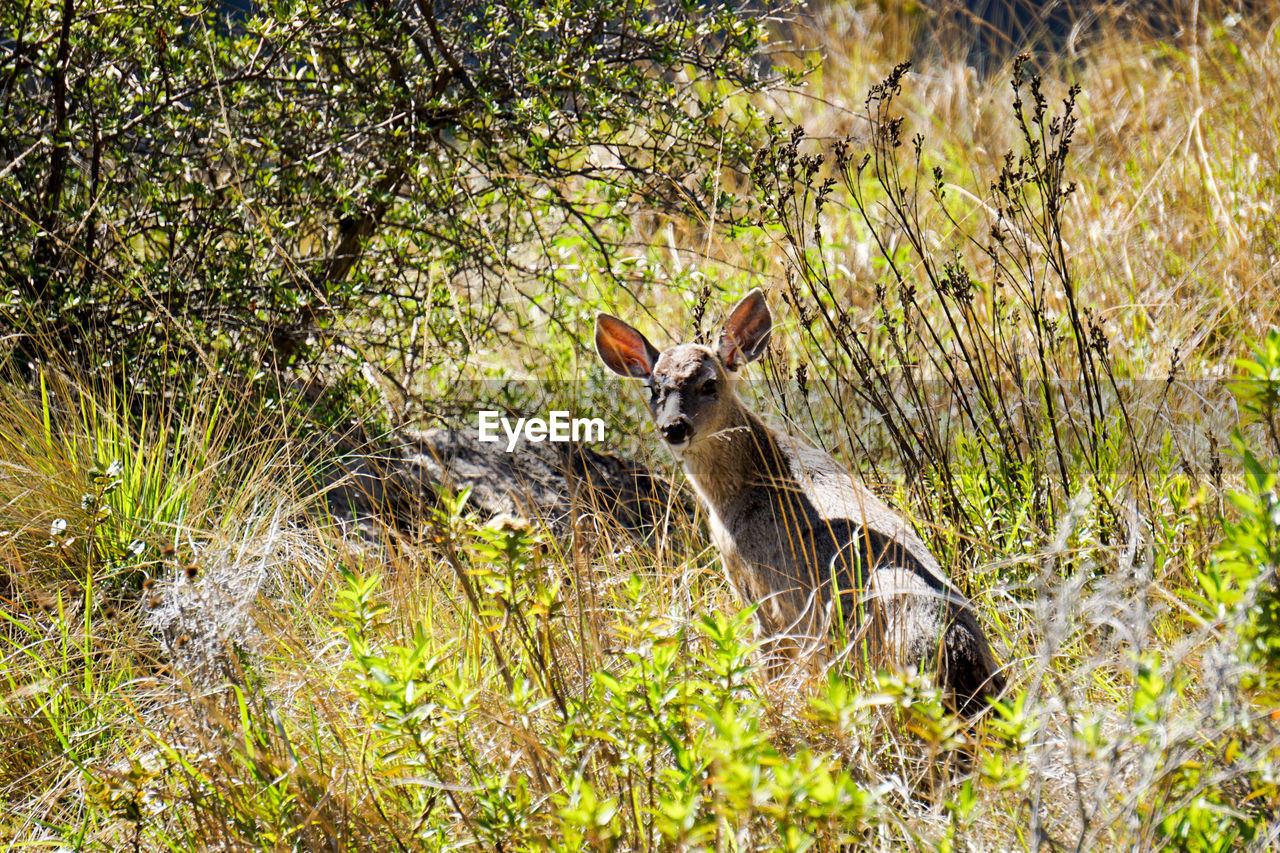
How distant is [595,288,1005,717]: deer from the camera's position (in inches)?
117

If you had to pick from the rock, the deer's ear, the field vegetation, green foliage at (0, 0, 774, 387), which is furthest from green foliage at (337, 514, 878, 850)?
green foliage at (0, 0, 774, 387)

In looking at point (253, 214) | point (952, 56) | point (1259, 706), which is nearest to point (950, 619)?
point (1259, 706)

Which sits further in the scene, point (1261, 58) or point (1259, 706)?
point (1261, 58)

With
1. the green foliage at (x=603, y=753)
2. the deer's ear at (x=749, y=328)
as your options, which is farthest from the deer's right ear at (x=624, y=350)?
the green foliage at (x=603, y=753)

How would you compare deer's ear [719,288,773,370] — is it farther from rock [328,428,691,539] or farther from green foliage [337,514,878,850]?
green foliage [337,514,878,850]

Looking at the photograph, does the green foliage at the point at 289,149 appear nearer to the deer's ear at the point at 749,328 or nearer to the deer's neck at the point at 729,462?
the deer's ear at the point at 749,328

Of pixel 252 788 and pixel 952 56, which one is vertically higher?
pixel 952 56

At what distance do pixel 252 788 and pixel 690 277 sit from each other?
3115 mm

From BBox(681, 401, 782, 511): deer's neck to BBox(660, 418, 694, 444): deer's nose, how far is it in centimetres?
14

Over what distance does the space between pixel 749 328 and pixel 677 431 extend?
1.99 ft

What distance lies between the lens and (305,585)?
369cm

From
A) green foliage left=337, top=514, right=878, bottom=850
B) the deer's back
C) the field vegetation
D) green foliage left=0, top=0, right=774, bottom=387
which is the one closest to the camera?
green foliage left=337, top=514, right=878, bottom=850

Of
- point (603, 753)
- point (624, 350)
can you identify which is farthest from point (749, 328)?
point (603, 753)

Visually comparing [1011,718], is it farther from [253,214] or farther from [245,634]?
→ [253,214]
